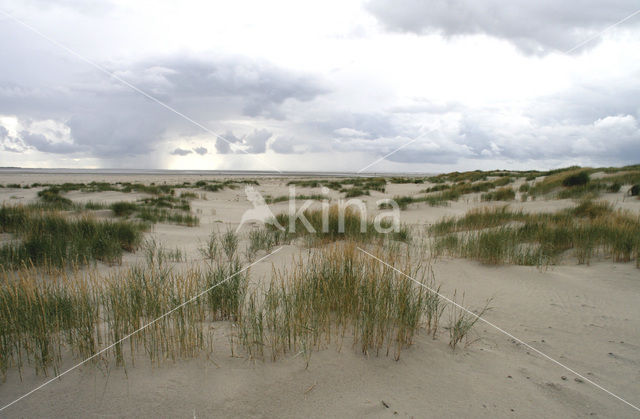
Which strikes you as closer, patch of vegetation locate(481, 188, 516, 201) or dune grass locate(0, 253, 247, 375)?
dune grass locate(0, 253, 247, 375)

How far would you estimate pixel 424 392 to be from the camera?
2.22 meters

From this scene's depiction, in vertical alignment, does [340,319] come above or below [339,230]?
below

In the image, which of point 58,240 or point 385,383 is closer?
point 385,383

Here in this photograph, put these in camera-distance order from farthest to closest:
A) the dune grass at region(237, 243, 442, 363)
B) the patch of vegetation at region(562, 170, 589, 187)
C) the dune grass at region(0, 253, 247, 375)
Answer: the patch of vegetation at region(562, 170, 589, 187), the dune grass at region(237, 243, 442, 363), the dune grass at region(0, 253, 247, 375)

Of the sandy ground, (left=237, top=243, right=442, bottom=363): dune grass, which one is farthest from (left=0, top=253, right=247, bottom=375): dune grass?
(left=237, top=243, right=442, bottom=363): dune grass

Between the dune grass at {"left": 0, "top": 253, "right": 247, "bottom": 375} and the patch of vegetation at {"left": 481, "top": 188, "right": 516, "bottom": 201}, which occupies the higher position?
the patch of vegetation at {"left": 481, "top": 188, "right": 516, "bottom": 201}

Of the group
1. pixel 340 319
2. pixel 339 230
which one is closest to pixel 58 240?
pixel 340 319

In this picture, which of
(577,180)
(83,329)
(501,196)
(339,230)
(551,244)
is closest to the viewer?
(83,329)

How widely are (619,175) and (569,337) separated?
54.8ft

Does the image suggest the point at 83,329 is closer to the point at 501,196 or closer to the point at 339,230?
the point at 339,230

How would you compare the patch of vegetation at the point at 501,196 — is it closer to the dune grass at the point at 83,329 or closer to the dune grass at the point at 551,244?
the dune grass at the point at 551,244

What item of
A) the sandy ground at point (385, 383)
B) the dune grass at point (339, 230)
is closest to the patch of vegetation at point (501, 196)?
the dune grass at point (339, 230)

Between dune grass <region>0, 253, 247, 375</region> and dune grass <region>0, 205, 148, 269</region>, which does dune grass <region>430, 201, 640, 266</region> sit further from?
dune grass <region>0, 205, 148, 269</region>

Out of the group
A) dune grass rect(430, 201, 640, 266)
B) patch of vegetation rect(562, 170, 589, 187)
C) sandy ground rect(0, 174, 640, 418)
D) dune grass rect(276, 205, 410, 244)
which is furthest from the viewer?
patch of vegetation rect(562, 170, 589, 187)
